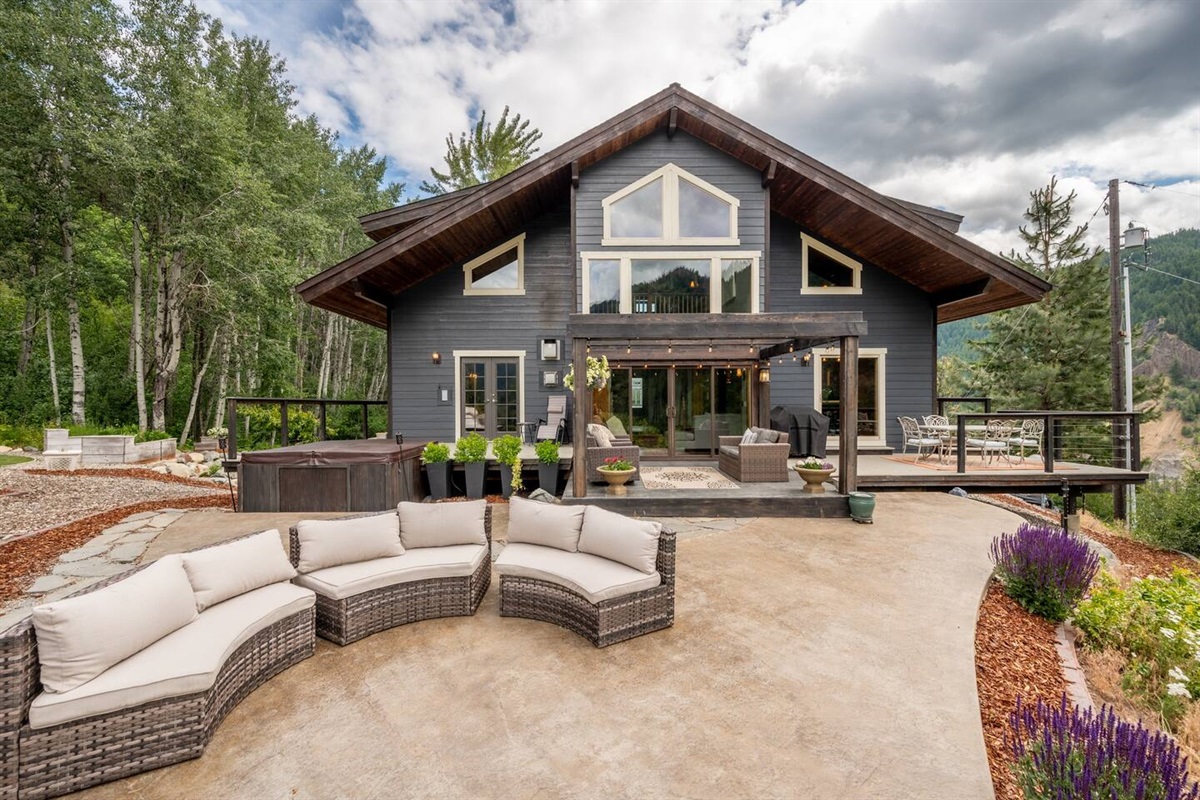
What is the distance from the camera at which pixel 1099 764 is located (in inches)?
64.2

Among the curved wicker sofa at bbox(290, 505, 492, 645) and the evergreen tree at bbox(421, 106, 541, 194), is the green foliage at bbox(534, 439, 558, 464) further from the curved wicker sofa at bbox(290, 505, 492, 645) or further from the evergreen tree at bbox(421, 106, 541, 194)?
the evergreen tree at bbox(421, 106, 541, 194)

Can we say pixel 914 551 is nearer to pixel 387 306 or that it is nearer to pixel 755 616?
pixel 755 616

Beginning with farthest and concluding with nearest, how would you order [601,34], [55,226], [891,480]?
[55,226]
[601,34]
[891,480]

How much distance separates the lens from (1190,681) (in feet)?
9.11

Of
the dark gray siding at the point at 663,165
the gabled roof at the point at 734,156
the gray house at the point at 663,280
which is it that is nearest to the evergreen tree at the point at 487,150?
the gray house at the point at 663,280

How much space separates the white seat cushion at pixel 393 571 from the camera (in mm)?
3018

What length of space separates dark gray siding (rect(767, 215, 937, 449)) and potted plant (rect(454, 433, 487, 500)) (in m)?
5.96

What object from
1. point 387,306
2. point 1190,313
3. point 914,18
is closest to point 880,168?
point 914,18

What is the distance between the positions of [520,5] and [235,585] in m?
14.0

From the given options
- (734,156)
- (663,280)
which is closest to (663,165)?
(734,156)

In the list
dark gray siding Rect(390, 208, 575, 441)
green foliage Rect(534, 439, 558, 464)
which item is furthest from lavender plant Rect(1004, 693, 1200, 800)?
dark gray siding Rect(390, 208, 575, 441)

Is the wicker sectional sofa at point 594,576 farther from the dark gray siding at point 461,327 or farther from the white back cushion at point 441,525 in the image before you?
the dark gray siding at point 461,327

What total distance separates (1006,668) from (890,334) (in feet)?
26.8

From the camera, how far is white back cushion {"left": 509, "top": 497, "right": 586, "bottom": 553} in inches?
140
